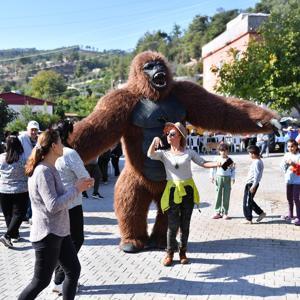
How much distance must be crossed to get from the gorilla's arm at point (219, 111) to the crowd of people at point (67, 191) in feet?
1.77

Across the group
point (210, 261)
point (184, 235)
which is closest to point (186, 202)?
point (184, 235)

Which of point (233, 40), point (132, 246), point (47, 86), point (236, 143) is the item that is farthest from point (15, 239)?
point (47, 86)

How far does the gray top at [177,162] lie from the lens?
540cm

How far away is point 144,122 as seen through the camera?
5.79 metres

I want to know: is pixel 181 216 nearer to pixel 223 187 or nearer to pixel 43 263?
pixel 43 263

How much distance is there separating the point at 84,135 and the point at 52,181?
1.93 m

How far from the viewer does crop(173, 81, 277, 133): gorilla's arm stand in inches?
240

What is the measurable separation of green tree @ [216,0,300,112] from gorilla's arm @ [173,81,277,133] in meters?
12.7

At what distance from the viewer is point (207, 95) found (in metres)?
6.27

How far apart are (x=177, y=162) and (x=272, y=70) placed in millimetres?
14491

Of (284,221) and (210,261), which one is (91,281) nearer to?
(210,261)

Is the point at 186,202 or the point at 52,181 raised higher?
the point at 52,181

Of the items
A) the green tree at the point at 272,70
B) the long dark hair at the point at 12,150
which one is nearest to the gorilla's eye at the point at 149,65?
the long dark hair at the point at 12,150

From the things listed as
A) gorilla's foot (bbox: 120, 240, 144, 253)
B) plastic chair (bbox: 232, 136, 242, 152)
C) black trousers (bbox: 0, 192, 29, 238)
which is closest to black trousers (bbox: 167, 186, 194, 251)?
gorilla's foot (bbox: 120, 240, 144, 253)
